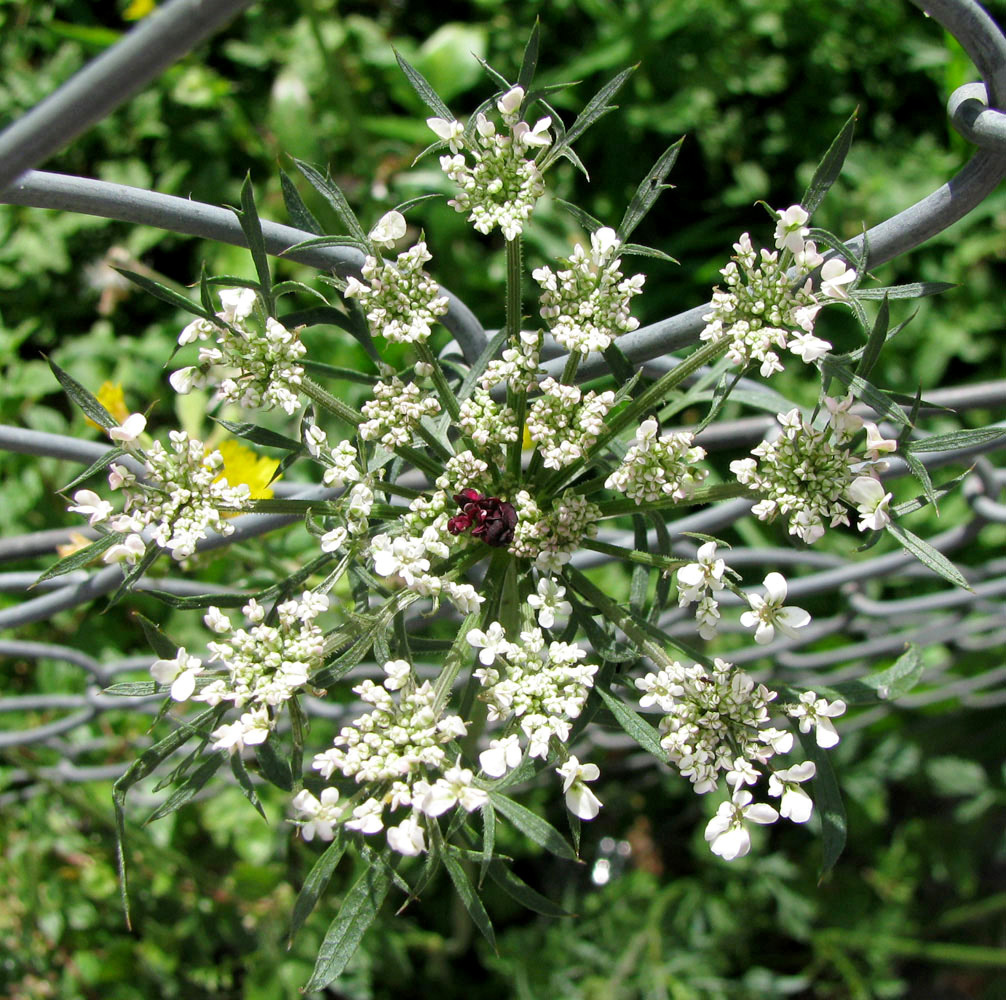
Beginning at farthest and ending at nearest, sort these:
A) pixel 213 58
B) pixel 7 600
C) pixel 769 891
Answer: pixel 213 58
pixel 769 891
pixel 7 600

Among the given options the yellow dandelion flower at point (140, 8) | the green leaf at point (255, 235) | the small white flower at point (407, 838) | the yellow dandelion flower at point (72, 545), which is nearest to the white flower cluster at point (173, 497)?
the green leaf at point (255, 235)

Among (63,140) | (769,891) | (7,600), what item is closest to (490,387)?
(63,140)

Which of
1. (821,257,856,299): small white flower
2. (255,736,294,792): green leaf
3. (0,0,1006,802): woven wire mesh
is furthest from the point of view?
(255,736,294,792): green leaf

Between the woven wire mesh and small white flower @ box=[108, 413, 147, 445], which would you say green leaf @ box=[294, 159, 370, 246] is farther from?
small white flower @ box=[108, 413, 147, 445]

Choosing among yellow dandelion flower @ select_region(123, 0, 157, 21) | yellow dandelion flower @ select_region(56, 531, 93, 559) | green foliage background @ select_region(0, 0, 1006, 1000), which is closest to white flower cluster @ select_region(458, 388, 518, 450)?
yellow dandelion flower @ select_region(56, 531, 93, 559)

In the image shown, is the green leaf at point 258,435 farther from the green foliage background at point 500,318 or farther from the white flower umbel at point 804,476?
the green foliage background at point 500,318

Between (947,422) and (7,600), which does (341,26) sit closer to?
(7,600)
